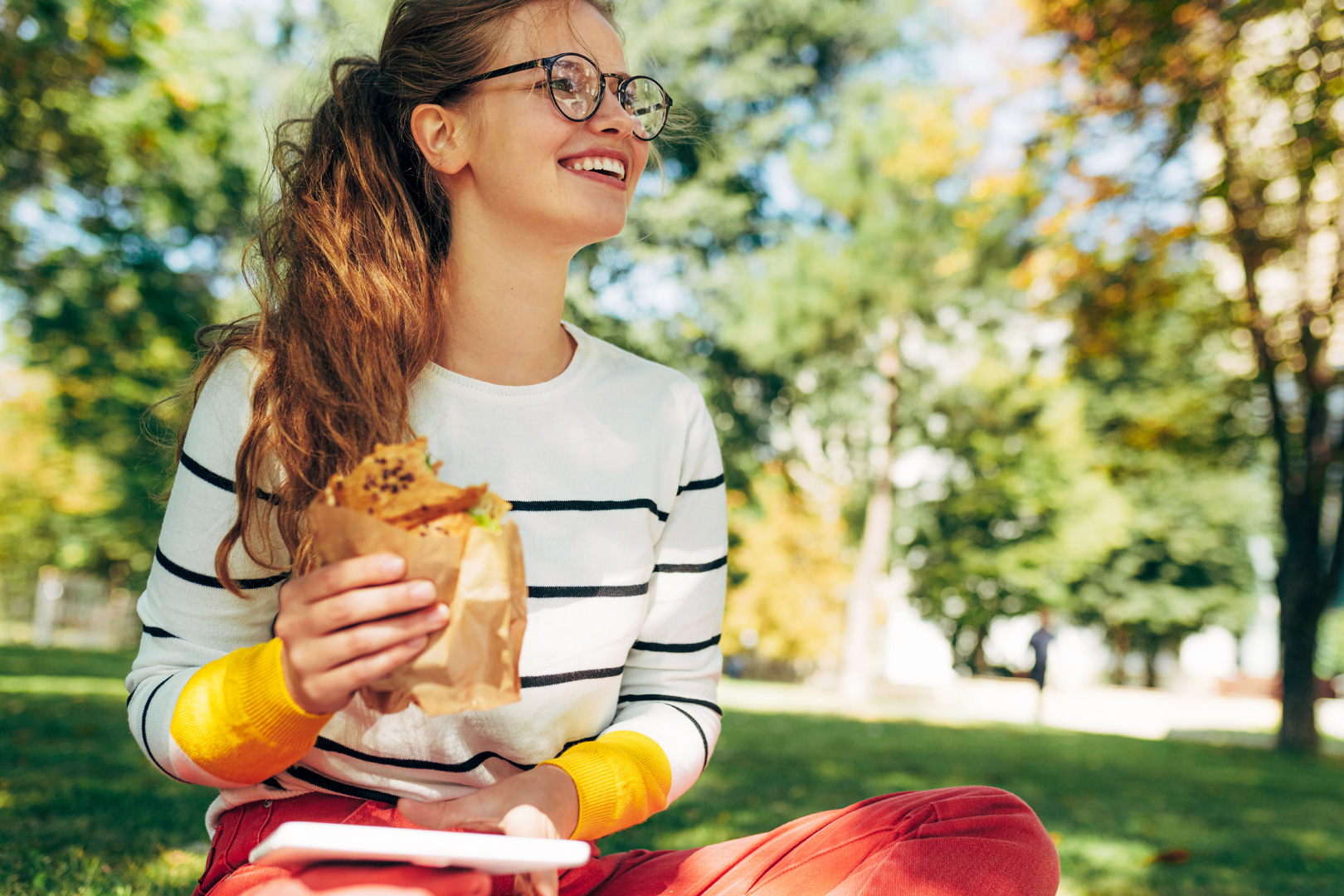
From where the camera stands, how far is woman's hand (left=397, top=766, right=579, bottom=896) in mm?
1292

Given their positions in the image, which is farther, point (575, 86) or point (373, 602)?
point (575, 86)

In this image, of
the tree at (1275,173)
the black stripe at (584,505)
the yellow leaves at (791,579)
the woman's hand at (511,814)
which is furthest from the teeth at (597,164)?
the yellow leaves at (791,579)

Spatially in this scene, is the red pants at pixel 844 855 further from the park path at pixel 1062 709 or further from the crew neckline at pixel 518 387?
the park path at pixel 1062 709

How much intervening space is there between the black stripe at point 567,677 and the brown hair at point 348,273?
1.44ft

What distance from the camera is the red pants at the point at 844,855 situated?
1452 millimetres

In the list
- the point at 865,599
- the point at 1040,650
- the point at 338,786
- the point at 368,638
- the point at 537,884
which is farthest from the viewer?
the point at 865,599

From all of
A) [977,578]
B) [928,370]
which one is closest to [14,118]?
[928,370]

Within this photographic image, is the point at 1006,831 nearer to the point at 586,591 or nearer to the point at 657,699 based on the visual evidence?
the point at 657,699

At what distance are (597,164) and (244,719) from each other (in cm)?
118

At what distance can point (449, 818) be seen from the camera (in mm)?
1298

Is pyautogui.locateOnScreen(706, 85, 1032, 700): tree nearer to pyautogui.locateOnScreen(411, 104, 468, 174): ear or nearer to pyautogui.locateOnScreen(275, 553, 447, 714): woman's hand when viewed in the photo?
pyautogui.locateOnScreen(411, 104, 468, 174): ear

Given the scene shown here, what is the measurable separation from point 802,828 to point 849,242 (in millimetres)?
19765

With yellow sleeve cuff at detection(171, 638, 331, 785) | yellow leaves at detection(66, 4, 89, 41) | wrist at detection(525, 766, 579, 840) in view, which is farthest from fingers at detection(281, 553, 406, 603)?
yellow leaves at detection(66, 4, 89, 41)

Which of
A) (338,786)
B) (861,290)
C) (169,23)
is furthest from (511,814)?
(861,290)
